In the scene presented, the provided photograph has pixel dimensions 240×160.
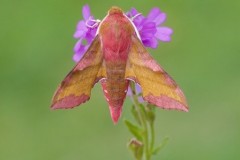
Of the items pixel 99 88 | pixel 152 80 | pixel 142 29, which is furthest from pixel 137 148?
pixel 99 88

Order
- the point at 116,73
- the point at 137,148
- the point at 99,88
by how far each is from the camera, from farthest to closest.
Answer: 1. the point at 99,88
2. the point at 137,148
3. the point at 116,73

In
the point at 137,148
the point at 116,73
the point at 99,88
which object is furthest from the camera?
the point at 99,88

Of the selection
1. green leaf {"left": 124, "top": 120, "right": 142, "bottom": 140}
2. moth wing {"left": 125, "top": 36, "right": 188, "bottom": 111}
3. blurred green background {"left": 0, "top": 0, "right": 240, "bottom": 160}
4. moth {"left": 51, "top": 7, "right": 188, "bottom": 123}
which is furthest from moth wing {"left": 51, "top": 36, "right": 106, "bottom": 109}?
blurred green background {"left": 0, "top": 0, "right": 240, "bottom": 160}

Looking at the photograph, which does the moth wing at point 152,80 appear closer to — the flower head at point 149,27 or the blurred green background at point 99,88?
the flower head at point 149,27

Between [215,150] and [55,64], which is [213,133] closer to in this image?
[215,150]

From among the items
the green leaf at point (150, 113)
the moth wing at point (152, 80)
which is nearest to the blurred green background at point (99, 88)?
the green leaf at point (150, 113)

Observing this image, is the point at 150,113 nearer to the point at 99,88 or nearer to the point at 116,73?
the point at 116,73
